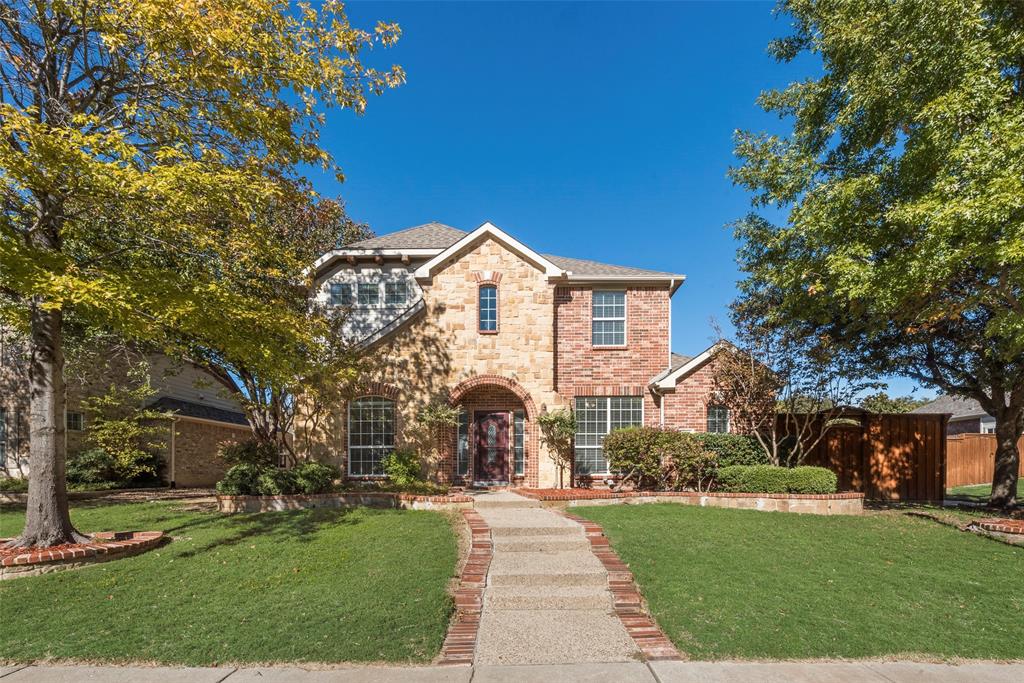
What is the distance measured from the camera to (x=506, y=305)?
1503cm

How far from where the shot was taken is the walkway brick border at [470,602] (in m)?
5.34

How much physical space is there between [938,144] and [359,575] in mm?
10798

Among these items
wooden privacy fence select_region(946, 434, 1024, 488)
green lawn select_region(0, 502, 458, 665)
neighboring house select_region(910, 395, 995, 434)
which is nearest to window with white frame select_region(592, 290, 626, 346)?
green lawn select_region(0, 502, 458, 665)

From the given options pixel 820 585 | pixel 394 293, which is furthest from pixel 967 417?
pixel 394 293

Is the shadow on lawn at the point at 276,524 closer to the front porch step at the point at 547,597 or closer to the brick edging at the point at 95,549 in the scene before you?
the brick edging at the point at 95,549

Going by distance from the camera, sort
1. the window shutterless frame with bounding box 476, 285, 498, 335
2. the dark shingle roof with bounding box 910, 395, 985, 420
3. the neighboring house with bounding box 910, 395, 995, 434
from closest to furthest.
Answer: the window shutterless frame with bounding box 476, 285, 498, 335, the neighboring house with bounding box 910, 395, 995, 434, the dark shingle roof with bounding box 910, 395, 985, 420

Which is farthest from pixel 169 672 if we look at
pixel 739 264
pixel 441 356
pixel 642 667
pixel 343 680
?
pixel 739 264

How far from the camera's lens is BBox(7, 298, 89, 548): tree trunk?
8117 millimetres

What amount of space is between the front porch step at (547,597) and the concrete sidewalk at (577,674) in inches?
57.0

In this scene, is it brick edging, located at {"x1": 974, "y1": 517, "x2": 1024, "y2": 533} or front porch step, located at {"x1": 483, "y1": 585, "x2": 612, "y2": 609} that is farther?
brick edging, located at {"x1": 974, "y1": 517, "x2": 1024, "y2": 533}

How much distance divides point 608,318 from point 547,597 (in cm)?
1003

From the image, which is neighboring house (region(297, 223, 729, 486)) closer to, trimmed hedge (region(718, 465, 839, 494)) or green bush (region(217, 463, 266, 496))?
trimmed hedge (region(718, 465, 839, 494))

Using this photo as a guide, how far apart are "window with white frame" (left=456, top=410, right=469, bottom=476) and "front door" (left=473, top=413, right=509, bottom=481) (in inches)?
12.4

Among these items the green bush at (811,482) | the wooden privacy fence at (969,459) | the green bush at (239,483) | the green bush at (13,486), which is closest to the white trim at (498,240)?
the green bush at (239,483)
